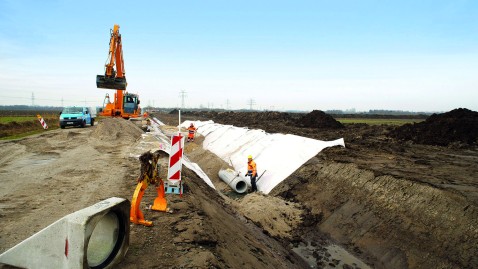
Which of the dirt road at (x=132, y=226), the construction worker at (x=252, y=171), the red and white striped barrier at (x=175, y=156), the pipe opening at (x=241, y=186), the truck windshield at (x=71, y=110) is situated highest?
the truck windshield at (x=71, y=110)

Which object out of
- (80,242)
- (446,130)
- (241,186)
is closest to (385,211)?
(241,186)

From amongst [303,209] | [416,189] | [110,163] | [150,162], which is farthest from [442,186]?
[110,163]

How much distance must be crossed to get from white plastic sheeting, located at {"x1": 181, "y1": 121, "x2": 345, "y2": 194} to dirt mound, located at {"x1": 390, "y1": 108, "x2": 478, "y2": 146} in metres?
9.00

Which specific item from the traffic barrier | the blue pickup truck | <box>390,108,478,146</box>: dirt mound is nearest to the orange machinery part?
the traffic barrier

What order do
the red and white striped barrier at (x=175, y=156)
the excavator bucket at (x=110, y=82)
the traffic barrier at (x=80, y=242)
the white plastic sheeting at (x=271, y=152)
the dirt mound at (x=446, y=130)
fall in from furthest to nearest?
the excavator bucket at (x=110, y=82) < the dirt mound at (x=446, y=130) < the white plastic sheeting at (x=271, y=152) < the red and white striped barrier at (x=175, y=156) < the traffic barrier at (x=80, y=242)

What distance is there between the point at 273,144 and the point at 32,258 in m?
13.1

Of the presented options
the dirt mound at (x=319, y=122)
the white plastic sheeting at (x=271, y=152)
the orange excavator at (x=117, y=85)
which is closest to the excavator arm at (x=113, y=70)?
the orange excavator at (x=117, y=85)

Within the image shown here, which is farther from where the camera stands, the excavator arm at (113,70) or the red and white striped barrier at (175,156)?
the excavator arm at (113,70)

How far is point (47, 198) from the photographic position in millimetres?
6750

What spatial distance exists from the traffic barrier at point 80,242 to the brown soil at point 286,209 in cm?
40

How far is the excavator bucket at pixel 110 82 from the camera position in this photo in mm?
24047

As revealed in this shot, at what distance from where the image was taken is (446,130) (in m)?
20.7

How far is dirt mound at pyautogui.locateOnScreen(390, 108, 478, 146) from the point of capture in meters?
19.7

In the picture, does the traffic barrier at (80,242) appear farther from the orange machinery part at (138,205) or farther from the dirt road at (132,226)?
the orange machinery part at (138,205)
